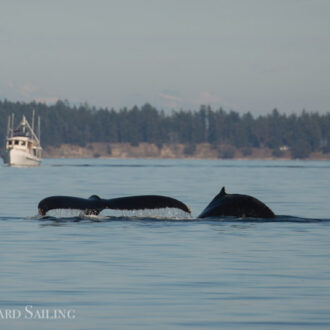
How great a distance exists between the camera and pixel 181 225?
2673 centimetres

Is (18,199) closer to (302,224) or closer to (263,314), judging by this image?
(302,224)

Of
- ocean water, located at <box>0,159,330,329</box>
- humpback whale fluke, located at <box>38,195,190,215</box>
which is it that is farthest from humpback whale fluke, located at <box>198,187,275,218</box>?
humpback whale fluke, located at <box>38,195,190,215</box>

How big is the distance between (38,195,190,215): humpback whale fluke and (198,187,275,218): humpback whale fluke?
4599 millimetres

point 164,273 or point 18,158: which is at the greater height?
point 18,158

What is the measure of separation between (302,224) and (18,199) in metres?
21.2

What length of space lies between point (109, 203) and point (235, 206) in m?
5.18

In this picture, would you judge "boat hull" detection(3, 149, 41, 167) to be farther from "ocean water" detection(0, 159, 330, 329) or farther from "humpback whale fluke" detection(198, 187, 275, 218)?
"humpback whale fluke" detection(198, 187, 275, 218)

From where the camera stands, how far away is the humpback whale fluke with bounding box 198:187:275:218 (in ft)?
82.5

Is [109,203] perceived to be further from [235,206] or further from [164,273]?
[235,206]

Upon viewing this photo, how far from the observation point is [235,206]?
82.8 ft

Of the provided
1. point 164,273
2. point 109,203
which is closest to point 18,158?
point 109,203

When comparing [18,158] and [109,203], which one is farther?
[18,158]

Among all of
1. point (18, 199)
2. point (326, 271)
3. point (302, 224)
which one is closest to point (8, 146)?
→ point (18, 199)

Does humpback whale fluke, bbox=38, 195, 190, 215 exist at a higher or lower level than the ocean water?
higher
